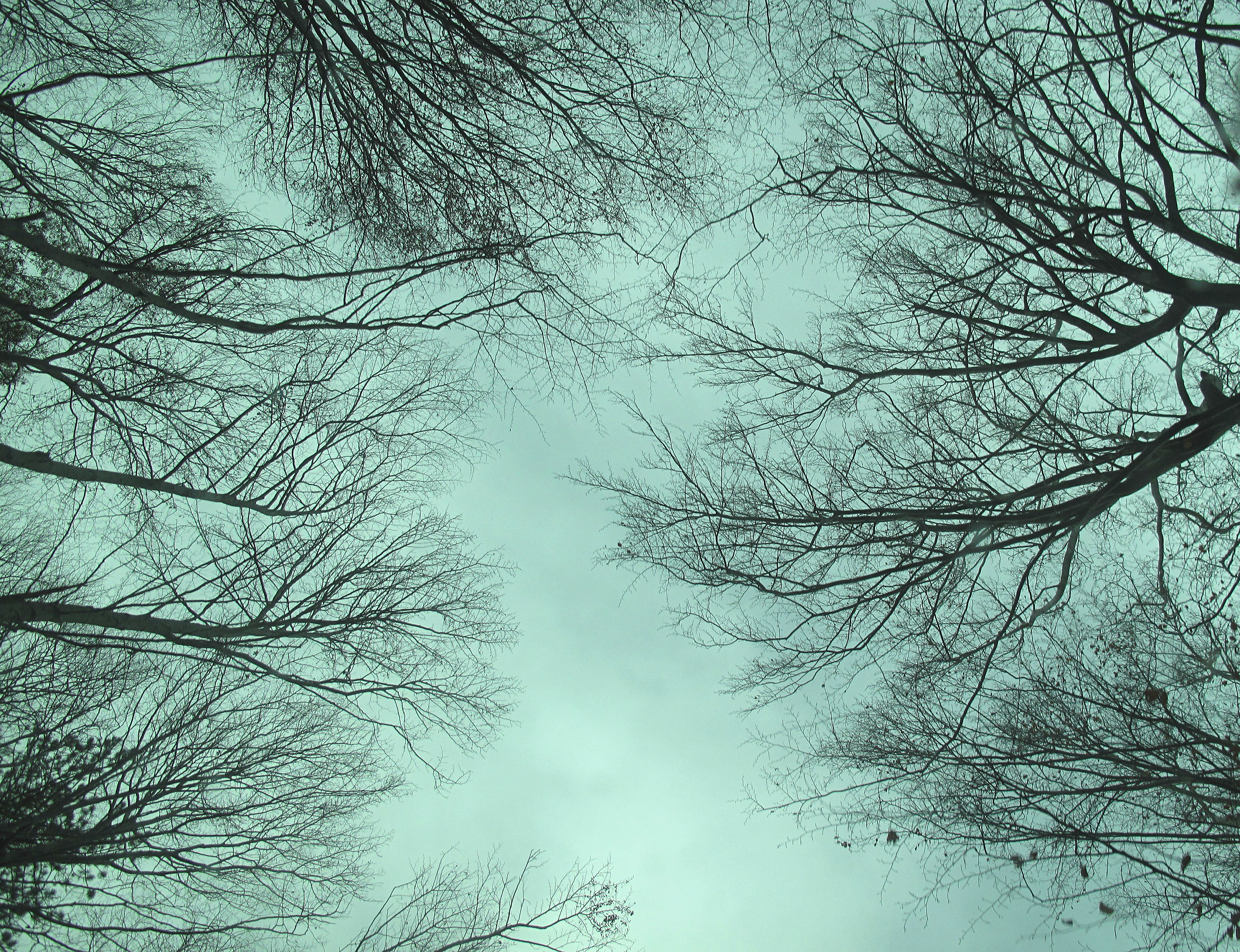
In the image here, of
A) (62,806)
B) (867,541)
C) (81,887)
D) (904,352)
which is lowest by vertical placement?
(81,887)

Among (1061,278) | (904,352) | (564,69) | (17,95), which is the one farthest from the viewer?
(904,352)

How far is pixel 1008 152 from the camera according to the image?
13.8 feet

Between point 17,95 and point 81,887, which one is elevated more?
point 17,95

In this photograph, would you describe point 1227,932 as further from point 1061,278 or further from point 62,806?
point 62,806

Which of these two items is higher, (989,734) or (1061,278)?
(1061,278)

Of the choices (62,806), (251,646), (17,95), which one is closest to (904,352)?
(251,646)

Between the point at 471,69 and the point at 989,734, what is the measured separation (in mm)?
6057

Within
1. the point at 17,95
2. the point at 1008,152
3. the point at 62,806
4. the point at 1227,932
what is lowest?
the point at 1227,932

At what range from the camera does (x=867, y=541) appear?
4523 millimetres

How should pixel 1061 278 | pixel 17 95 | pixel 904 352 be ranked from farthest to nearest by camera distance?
pixel 904 352, pixel 1061 278, pixel 17 95

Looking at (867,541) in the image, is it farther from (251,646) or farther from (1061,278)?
(251,646)

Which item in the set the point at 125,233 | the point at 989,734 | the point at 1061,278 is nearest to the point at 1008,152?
the point at 1061,278

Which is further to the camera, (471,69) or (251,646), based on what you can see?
(251,646)

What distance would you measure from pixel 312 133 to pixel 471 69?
3.57ft
